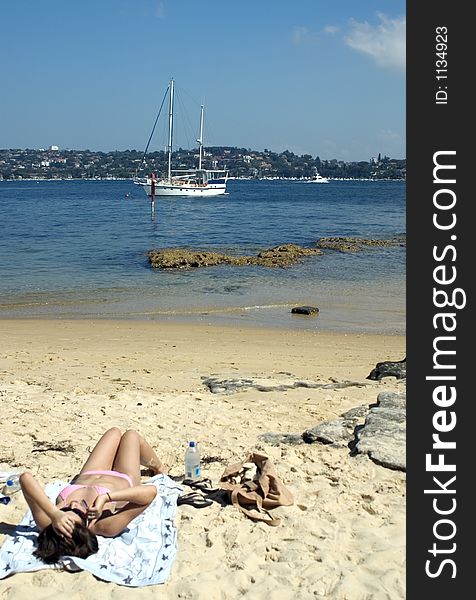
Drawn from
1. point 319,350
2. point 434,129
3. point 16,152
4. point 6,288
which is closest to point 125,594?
point 434,129

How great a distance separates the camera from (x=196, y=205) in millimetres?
55938

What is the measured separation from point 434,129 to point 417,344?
3.77 ft

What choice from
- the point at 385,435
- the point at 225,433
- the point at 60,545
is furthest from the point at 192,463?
the point at 385,435

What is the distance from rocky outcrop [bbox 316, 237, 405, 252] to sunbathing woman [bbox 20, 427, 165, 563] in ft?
69.1

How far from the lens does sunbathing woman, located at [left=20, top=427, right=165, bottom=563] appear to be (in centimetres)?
432

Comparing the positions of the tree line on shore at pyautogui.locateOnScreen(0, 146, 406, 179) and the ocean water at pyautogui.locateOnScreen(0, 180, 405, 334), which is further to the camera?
the tree line on shore at pyautogui.locateOnScreen(0, 146, 406, 179)

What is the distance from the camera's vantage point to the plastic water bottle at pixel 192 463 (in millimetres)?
5488

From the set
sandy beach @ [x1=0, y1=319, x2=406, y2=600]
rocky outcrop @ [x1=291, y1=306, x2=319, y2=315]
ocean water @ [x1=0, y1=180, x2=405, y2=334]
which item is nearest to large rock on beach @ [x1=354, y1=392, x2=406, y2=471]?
sandy beach @ [x1=0, y1=319, x2=406, y2=600]

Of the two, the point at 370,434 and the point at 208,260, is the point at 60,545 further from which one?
the point at 208,260

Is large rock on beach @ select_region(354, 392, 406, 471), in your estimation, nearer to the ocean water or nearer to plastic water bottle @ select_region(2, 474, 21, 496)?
plastic water bottle @ select_region(2, 474, 21, 496)

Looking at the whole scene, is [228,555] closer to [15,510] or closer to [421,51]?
[15,510]

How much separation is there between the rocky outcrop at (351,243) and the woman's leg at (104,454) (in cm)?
2099

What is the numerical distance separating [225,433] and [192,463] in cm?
93

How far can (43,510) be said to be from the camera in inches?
173
